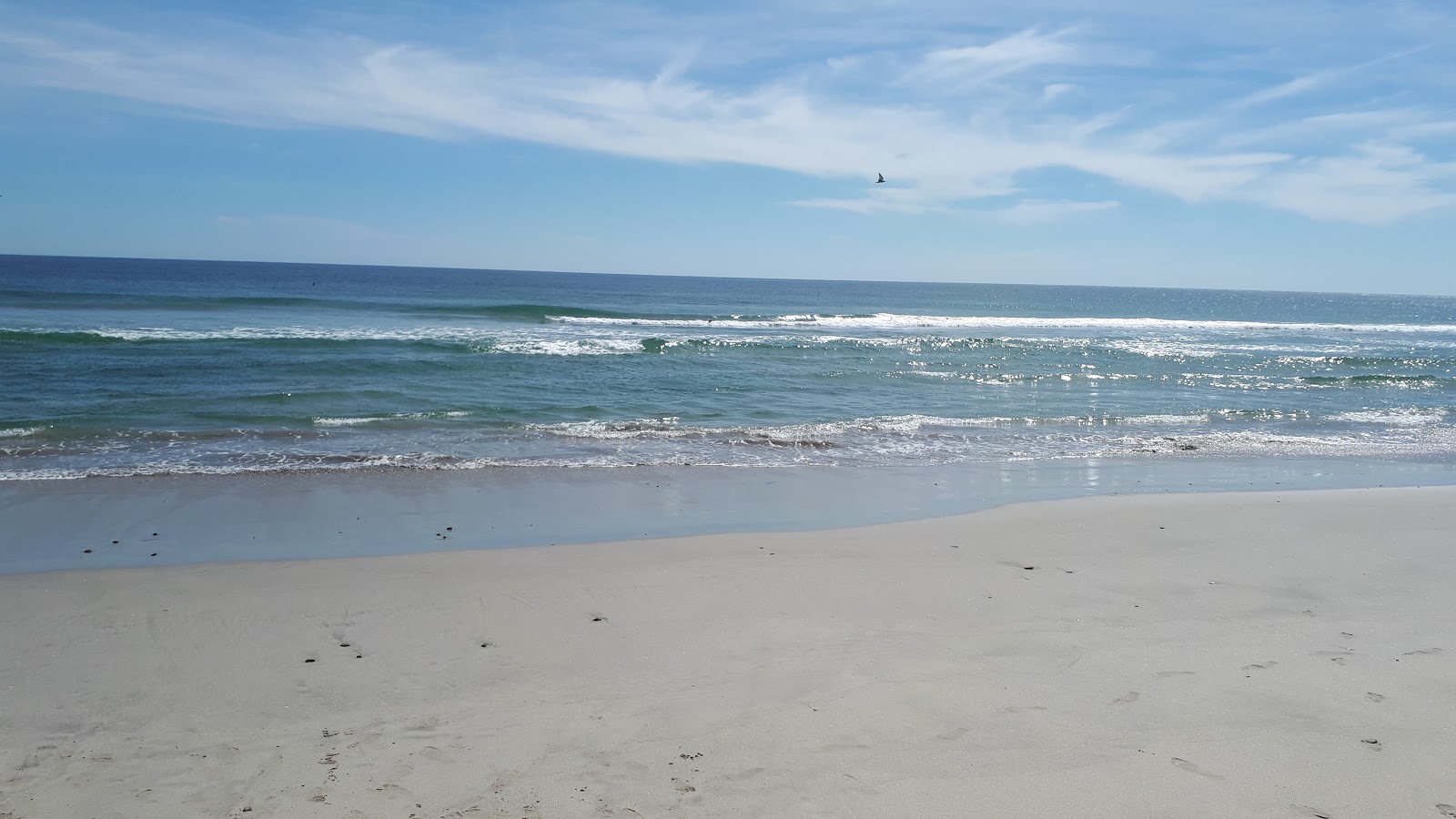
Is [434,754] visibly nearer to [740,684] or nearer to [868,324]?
[740,684]

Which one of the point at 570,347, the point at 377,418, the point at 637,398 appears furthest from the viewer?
the point at 570,347

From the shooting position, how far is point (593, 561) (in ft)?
23.5

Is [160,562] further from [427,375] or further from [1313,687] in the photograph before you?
[427,375]

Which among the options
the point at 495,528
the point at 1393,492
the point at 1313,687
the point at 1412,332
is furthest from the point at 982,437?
the point at 1412,332

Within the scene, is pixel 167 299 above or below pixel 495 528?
above

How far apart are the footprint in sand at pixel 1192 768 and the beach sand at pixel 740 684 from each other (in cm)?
1

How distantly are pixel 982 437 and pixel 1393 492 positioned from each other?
5541mm

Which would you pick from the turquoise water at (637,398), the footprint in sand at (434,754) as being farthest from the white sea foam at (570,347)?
the footprint in sand at (434,754)

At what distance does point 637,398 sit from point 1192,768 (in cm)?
1478

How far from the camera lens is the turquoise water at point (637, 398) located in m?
12.7

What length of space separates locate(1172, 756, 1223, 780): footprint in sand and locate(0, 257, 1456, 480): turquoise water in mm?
8319

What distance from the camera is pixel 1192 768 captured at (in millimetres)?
3881

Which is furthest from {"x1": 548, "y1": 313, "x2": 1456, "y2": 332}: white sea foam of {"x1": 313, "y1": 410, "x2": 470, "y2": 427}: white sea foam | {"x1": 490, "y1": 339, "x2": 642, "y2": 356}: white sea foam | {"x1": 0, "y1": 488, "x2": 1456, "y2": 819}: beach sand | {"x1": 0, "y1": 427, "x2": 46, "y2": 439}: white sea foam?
{"x1": 0, "y1": 488, "x2": 1456, "y2": 819}: beach sand

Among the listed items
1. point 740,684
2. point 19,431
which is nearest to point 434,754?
point 740,684
